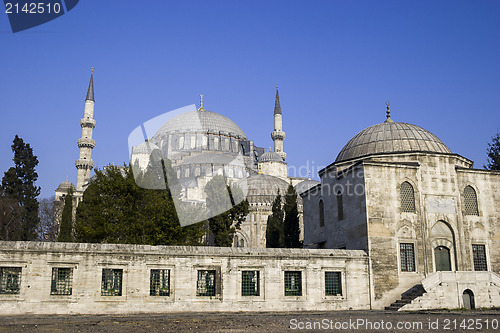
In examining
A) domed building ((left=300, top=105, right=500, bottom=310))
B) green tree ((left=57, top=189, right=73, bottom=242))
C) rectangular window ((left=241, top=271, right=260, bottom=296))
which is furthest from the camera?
green tree ((left=57, top=189, right=73, bottom=242))

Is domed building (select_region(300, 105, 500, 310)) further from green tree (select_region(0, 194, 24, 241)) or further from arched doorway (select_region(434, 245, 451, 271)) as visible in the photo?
green tree (select_region(0, 194, 24, 241))

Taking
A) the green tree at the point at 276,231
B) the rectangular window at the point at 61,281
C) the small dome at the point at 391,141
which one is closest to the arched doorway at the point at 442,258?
the small dome at the point at 391,141

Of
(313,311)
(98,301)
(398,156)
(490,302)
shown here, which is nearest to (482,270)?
(490,302)

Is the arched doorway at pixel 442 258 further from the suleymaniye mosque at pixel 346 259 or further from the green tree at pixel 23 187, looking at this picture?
the green tree at pixel 23 187

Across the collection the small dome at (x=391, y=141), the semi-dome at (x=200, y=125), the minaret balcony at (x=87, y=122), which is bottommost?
the small dome at (x=391, y=141)

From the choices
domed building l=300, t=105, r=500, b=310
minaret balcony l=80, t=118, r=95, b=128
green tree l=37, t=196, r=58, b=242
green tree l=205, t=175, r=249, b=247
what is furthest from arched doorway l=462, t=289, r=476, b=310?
A: minaret balcony l=80, t=118, r=95, b=128

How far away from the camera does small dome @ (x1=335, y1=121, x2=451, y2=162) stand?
23.6 metres

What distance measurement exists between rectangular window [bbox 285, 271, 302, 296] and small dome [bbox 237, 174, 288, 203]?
994 inches

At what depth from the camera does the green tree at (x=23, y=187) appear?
Answer: 31750mm

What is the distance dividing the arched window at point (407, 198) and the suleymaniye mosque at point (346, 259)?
4cm

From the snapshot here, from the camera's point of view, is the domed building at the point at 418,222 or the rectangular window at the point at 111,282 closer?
the rectangular window at the point at 111,282

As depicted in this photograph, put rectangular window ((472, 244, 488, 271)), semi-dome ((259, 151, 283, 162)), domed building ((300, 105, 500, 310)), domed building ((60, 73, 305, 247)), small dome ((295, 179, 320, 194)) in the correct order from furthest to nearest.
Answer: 1. semi-dome ((259, 151, 283, 162))
2. small dome ((295, 179, 320, 194))
3. domed building ((60, 73, 305, 247))
4. rectangular window ((472, 244, 488, 271))
5. domed building ((300, 105, 500, 310))

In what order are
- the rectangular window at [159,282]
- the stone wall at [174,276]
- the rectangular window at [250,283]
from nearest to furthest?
the stone wall at [174,276]
the rectangular window at [159,282]
the rectangular window at [250,283]

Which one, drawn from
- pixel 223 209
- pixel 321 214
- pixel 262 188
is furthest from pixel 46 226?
pixel 321 214
